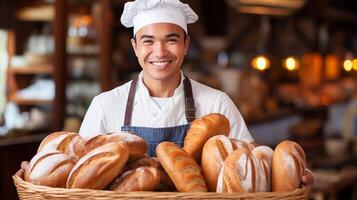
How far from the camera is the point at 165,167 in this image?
1772 millimetres

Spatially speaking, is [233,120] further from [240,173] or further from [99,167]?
[99,167]

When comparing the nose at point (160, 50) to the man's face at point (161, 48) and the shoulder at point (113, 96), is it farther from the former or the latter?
the shoulder at point (113, 96)

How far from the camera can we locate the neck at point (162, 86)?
2.33 m

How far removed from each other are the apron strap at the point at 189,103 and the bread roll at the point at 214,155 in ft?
1.55

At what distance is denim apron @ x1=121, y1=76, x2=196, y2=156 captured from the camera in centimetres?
227

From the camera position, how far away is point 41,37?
22.6 ft

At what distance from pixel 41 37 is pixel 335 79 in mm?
8074

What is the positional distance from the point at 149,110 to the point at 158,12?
0.35m

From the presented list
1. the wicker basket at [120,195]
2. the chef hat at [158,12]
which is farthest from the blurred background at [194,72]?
the wicker basket at [120,195]

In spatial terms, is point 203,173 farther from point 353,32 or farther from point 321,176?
point 353,32

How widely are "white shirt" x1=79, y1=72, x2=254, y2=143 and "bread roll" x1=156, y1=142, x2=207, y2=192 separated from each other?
503mm

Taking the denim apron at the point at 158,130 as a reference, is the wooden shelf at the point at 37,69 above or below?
below

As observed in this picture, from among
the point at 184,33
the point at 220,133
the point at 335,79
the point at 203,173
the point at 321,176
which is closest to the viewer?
the point at 203,173

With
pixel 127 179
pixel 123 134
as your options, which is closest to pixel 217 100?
pixel 123 134
